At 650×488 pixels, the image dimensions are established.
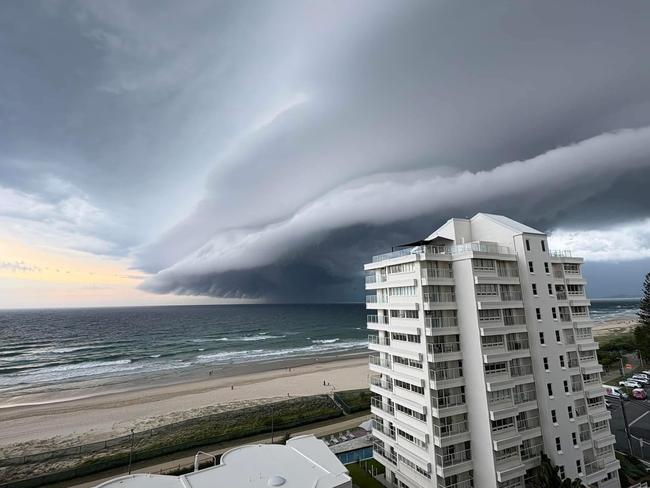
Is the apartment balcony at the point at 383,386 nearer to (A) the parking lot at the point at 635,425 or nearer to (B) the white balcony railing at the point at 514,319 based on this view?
(B) the white balcony railing at the point at 514,319

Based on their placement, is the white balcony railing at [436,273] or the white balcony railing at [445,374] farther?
the white balcony railing at [436,273]

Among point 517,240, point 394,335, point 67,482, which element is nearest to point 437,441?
point 394,335

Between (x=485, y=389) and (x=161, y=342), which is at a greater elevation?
(x=485, y=389)

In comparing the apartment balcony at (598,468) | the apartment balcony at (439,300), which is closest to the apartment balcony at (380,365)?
the apartment balcony at (439,300)

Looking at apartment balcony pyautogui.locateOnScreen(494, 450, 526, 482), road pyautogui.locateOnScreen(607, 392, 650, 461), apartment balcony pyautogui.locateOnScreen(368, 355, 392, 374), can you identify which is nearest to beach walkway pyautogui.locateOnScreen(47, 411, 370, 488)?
apartment balcony pyautogui.locateOnScreen(368, 355, 392, 374)

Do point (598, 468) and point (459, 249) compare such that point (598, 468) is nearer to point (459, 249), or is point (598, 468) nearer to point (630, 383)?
point (459, 249)

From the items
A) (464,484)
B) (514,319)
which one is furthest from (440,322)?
(464,484)

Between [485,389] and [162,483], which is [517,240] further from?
[162,483]
